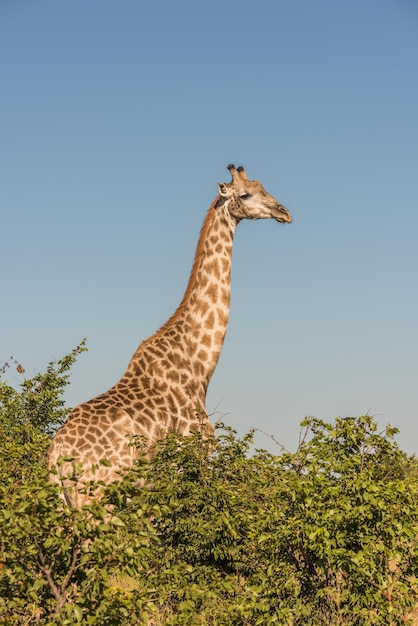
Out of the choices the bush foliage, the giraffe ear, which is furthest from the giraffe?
the bush foliage

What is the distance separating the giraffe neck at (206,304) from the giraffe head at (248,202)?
15cm

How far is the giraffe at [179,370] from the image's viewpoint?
34.9ft

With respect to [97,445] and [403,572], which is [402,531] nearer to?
[403,572]

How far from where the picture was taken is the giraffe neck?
12461 mm

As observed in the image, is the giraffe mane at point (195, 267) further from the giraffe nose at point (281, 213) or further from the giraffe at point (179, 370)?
the giraffe nose at point (281, 213)

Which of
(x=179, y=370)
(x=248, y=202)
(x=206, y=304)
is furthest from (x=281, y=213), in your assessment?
(x=179, y=370)

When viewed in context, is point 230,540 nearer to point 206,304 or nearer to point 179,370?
point 179,370

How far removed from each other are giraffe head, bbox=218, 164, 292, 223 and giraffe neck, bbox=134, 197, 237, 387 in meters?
0.15

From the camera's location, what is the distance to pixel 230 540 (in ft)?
29.1

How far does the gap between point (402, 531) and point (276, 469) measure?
1.47 meters

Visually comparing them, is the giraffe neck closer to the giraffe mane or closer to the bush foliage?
the giraffe mane

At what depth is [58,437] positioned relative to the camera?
1064 cm

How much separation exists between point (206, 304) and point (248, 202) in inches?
74.2

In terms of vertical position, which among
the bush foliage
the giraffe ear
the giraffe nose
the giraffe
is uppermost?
the giraffe nose
